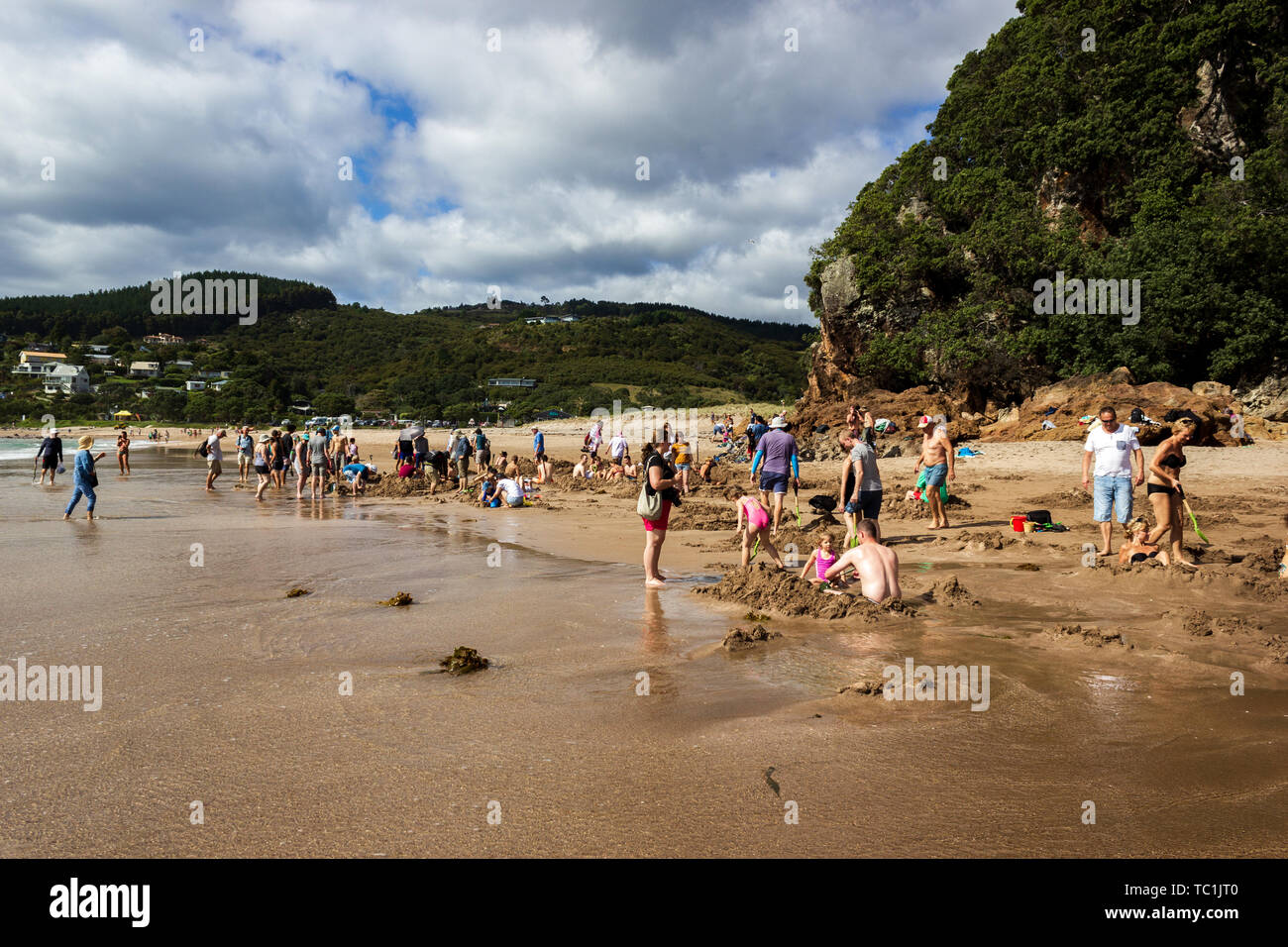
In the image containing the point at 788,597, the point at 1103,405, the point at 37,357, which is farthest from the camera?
the point at 37,357

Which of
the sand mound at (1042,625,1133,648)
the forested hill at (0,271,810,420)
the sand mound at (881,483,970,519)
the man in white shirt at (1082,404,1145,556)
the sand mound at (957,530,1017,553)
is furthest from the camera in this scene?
the forested hill at (0,271,810,420)

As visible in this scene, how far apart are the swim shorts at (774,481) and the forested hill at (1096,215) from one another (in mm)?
19709

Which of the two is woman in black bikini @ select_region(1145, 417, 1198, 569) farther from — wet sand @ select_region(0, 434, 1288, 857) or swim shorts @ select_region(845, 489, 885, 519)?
swim shorts @ select_region(845, 489, 885, 519)

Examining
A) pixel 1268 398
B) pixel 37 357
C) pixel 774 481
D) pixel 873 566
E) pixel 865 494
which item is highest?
pixel 37 357

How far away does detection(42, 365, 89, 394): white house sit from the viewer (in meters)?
106

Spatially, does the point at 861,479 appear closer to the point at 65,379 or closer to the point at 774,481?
the point at 774,481

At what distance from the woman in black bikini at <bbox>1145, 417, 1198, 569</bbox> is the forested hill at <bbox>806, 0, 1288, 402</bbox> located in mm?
19474

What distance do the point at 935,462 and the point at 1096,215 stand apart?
76.8 ft

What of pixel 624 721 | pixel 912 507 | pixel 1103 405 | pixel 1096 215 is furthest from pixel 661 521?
pixel 1096 215

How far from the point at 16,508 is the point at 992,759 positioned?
66.3 ft

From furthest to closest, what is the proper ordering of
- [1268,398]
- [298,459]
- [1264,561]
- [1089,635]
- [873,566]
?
Result: [1268,398] < [298,459] < [1264,561] < [873,566] < [1089,635]

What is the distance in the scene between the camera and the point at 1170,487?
823 centimetres

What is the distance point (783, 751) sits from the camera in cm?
409

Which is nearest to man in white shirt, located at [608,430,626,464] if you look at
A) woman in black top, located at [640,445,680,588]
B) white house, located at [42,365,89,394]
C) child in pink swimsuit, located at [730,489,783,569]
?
child in pink swimsuit, located at [730,489,783,569]
